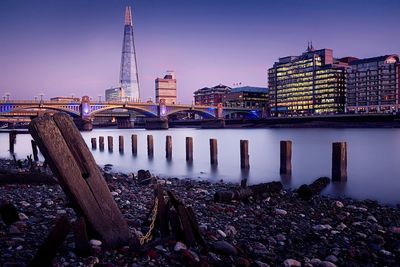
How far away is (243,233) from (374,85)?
15652 cm

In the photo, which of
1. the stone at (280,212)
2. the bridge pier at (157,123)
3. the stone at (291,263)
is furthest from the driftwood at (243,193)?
the bridge pier at (157,123)

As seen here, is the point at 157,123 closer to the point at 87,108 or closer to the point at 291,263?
the point at 87,108

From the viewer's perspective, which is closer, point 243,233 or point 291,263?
point 291,263

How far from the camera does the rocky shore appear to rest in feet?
14.0

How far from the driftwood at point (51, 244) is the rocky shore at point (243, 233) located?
9.0 inches

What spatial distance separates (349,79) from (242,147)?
5878 inches

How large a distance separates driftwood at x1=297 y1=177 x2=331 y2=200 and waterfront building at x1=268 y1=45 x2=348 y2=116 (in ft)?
487

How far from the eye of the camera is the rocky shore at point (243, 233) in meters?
4.26

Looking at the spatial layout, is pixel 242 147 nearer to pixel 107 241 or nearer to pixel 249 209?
pixel 249 209

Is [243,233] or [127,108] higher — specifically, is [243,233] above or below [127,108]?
below

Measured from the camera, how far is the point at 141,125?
150m

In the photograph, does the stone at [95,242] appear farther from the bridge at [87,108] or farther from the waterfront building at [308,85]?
the waterfront building at [308,85]

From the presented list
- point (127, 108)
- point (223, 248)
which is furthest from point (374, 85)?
point (223, 248)

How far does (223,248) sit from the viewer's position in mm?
4852
